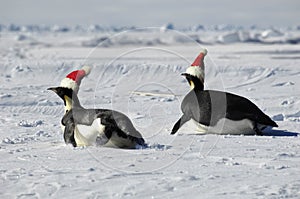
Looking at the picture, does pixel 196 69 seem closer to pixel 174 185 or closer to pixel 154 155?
pixel 154 155

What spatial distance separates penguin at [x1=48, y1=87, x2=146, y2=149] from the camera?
4070 mm

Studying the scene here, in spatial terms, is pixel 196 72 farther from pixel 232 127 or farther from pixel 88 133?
pixel 88 133

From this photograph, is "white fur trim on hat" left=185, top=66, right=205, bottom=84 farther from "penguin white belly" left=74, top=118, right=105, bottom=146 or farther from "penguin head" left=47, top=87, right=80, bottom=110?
"penguin white belly" left=74, top=118, right=105, bottom=146

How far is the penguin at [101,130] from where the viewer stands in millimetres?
4070

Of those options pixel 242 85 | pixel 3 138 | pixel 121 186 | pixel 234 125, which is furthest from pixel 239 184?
pixel 242 85

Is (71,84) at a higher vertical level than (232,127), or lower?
higher

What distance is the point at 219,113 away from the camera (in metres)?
4.88

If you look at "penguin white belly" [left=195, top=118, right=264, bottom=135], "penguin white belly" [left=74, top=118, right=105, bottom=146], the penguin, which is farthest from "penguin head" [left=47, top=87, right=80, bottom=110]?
"penguin white belly" [left=195, top=118, right=264, bottom=135]

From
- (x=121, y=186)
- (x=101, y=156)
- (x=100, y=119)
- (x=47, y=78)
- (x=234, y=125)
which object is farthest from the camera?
(x=47, y=78)

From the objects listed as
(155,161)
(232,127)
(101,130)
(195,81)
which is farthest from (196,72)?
(155,161)

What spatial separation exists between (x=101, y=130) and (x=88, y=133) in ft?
0.43

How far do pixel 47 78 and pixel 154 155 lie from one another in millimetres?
7611

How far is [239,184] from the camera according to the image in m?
3.14

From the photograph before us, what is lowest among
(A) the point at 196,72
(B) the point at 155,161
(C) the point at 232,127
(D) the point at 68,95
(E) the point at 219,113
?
(B) the point at 155,161
